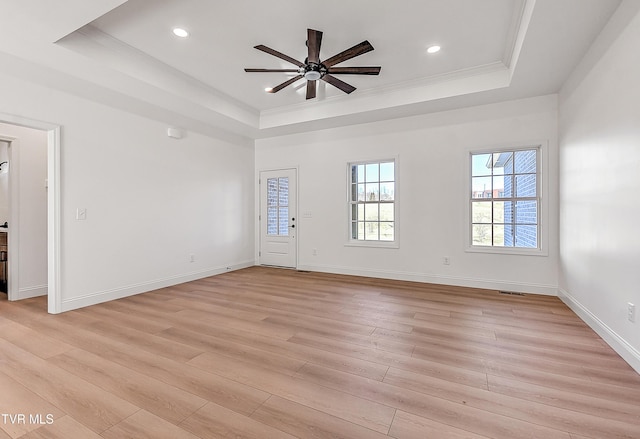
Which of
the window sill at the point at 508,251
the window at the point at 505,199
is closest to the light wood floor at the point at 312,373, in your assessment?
the window sill at the point at 508,251

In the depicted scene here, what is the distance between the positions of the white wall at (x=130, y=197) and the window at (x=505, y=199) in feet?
14.5

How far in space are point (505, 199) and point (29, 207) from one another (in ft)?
22.6

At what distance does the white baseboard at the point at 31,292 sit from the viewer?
4.00 metres

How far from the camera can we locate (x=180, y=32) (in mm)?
3051

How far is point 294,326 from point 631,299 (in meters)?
2.77

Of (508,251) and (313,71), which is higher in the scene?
(313,71)

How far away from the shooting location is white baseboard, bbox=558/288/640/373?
2164 millimetres

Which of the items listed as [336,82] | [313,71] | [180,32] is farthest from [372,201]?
[180,32]

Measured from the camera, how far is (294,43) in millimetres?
3295

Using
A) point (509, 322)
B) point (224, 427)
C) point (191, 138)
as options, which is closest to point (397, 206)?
point (509, 322)

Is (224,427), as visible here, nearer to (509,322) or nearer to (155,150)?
(509,322)

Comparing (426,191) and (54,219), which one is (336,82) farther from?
(54,219)

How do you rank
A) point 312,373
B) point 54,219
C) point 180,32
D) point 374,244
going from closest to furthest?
point 312,373
point 180,32
point 54,219
point 374,244

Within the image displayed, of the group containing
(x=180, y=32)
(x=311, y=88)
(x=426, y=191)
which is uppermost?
(x=180, y=32)
